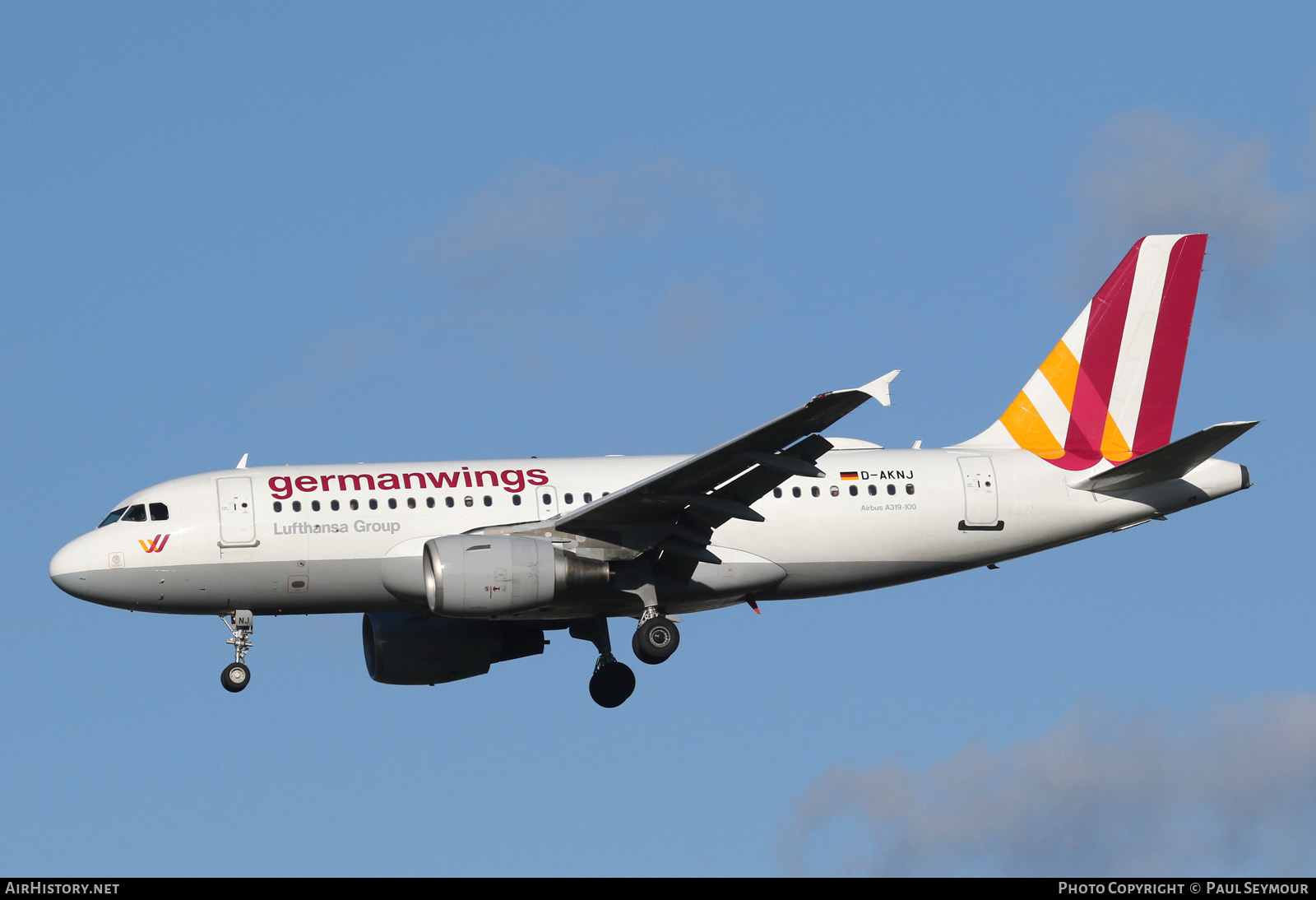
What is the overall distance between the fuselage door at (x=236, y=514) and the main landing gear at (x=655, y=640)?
7363 millimetres

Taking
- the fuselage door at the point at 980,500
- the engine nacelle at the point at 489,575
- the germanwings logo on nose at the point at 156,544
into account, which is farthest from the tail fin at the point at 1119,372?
the germanwings logo on nose at the point at 156,544

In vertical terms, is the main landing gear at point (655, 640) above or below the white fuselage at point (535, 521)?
below

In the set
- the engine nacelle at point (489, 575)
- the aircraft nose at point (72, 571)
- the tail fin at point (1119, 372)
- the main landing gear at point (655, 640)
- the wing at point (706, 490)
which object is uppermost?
the tail fin at point (1119, 372)

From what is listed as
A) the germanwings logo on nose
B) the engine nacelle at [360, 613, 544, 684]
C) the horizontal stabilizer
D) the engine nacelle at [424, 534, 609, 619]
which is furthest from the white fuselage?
the engine nacelle at [360, 613, 544, 684]

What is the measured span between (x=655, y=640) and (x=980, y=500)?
279 inches

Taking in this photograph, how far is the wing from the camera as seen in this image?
32.1 metres

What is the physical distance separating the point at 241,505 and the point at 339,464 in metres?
2.10

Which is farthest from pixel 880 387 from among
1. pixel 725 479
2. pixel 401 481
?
pixel 401 481

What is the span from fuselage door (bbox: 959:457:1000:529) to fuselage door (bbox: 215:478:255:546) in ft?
44.6

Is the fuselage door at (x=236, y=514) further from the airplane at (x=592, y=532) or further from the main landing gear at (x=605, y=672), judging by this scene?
the main landing gear at (x=605, y=672)

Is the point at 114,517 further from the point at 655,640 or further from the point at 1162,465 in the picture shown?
the point at 1162,465

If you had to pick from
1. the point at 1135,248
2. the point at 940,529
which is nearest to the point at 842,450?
the point at 940,529

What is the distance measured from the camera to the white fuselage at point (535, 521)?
120ft

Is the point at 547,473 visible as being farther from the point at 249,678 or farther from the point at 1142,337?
the point at 1142,337
